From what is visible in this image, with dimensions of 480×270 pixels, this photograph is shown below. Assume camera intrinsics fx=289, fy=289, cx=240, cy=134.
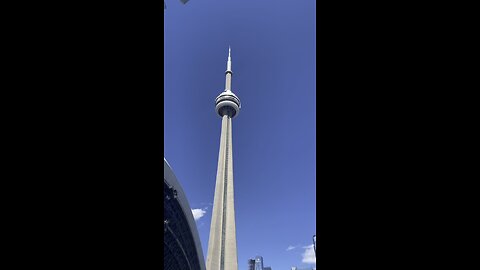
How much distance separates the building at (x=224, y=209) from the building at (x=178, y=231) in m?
3.90

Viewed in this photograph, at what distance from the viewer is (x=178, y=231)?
3628 cm

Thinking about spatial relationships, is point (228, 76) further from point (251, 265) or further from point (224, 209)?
point (251, 265)

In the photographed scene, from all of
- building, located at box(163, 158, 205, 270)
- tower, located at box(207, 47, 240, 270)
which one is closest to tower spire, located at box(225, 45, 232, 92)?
tower, located at box(207, 47, 240, 270)

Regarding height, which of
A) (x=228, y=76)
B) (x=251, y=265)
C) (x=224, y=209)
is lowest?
(x=251, y=265)

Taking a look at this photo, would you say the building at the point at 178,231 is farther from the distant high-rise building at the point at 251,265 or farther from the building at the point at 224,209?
the distant high-rise building at the point at 251,265

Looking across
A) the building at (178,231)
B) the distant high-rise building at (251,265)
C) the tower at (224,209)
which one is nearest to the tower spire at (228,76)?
the tower at (224,209)

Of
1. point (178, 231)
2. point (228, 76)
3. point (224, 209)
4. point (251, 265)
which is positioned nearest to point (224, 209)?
point (224, 209)

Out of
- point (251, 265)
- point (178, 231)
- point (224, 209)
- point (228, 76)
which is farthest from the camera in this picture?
point (251, 265)

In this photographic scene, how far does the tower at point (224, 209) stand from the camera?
47.4 m
